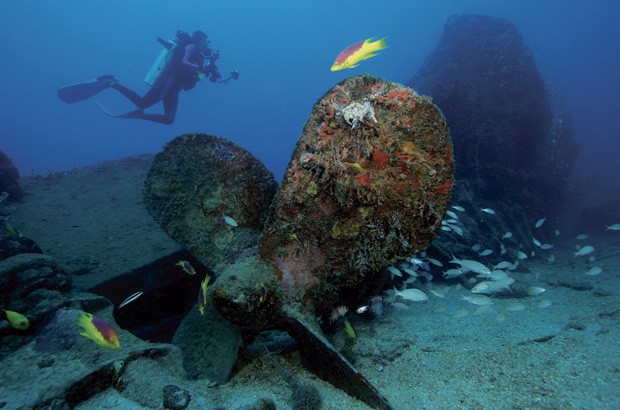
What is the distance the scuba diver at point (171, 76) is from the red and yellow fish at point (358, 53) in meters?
12.4

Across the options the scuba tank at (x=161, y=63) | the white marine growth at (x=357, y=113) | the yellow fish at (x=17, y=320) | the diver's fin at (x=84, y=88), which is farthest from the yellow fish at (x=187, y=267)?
the diver's fin at (x=84, y=88)

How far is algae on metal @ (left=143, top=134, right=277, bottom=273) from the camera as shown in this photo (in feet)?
14.2

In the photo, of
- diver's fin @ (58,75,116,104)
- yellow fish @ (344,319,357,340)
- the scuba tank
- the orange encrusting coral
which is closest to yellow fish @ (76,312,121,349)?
yellow fish @ (344,319,357,340)

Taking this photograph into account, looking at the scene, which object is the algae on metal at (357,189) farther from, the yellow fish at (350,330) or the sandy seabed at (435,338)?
the sandy seabed at (435,338)

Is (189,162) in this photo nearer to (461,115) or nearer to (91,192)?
(91,192)

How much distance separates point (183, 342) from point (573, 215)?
85.1 ft

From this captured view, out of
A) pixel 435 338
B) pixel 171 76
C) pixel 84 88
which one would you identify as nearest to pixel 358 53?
pixel 435 338

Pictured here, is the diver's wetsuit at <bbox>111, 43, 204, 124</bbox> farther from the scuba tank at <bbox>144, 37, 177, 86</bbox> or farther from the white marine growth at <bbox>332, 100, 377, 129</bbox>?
the white marine growth at <bbox>332, 100, 377, 129</bbox>

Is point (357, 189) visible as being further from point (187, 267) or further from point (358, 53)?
point (187, 267)

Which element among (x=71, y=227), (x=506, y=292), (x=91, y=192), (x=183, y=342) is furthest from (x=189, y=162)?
(x=506, y=292)

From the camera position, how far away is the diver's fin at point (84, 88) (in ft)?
52.6

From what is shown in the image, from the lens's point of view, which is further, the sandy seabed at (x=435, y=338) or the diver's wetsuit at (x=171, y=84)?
the diver's wetsuit at (x=171, y=84)

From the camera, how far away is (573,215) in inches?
834

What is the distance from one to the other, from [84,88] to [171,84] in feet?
16.3
